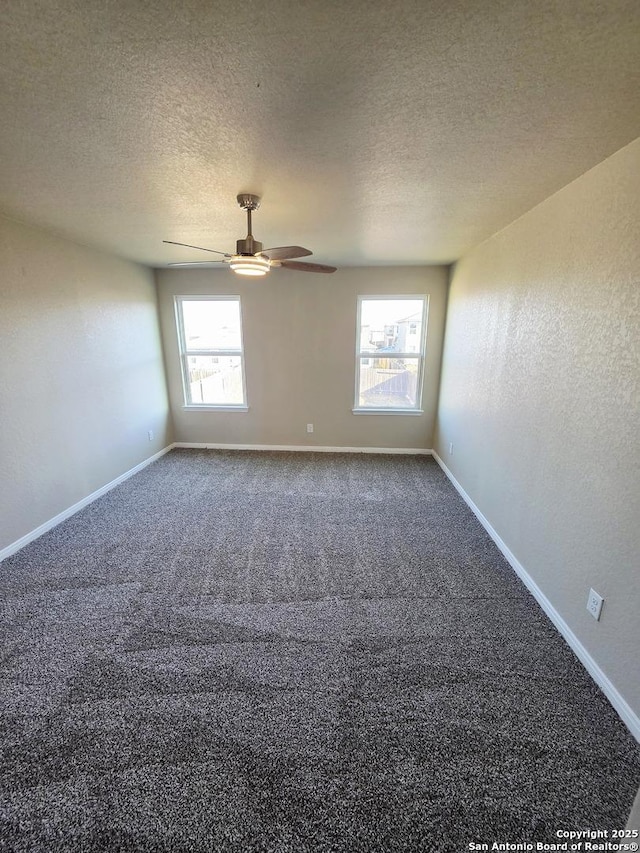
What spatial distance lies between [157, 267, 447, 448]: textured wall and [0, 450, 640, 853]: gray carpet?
83.0 inches

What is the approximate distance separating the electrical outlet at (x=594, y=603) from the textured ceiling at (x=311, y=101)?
2001 millimetres

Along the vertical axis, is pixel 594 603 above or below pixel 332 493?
above

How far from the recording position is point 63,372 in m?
2.89

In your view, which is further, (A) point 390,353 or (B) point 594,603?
(A) point 390,353

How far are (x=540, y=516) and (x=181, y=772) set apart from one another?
7.12 ft

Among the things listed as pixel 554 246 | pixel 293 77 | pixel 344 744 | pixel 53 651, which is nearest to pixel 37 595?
pixel 53 651

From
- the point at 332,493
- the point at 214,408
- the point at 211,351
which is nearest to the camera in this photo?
the point at 332,493

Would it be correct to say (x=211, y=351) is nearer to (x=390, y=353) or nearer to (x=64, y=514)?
(x=390, y=353)

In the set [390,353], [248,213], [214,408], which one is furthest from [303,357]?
[248,213]

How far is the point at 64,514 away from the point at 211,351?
2486mm

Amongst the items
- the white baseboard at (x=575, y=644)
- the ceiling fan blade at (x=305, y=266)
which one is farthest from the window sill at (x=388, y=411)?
the ceiling fan blade at (x=305, y=266)

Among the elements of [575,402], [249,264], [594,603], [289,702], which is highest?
[249,264]

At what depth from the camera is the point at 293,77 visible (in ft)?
3.58

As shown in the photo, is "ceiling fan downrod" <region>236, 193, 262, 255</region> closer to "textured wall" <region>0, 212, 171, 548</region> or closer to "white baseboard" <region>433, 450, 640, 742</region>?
"textured wall" <region>0, 212, 171, 548</region>
